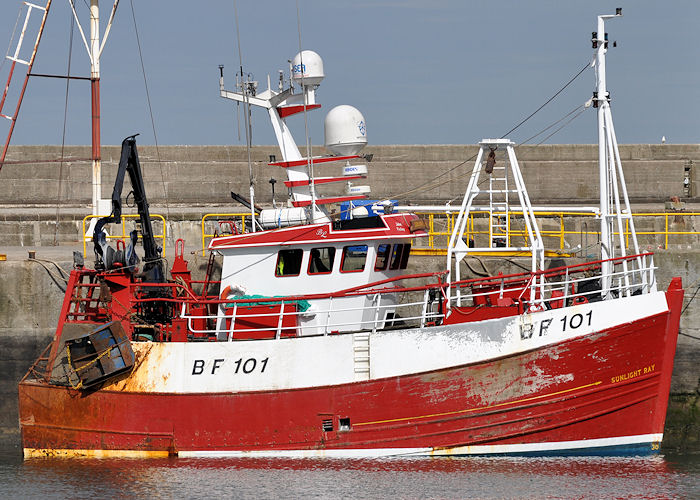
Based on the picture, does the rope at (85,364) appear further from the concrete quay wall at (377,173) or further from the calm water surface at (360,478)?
the concrete quay wall at (377,173)

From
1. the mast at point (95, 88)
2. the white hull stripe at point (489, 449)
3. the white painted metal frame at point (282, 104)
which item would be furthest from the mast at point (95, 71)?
the white hull stripe at point (489, 449)

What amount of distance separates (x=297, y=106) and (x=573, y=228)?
9.31 m

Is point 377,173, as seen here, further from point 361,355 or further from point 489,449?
point 489,449

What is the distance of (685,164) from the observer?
90.7 feet

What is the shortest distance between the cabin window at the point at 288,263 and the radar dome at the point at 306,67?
9.16 feet

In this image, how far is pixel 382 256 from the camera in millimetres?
16734

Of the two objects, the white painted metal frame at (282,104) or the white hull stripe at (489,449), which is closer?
the white hull stripe at (489,449)

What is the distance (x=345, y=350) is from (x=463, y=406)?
186 cm

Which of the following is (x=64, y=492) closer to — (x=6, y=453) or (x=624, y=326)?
(x=6, y=453)

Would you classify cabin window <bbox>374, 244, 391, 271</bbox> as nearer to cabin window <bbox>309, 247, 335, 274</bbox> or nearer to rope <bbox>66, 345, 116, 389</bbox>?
cabin window <bbox>309, 247, 335, 274</bbox>

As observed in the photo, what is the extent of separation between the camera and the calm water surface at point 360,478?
13.7 metres

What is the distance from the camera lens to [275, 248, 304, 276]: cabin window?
1656 cm

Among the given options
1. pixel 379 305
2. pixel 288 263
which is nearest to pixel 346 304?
pixel 379 305

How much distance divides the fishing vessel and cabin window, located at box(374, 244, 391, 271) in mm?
50
